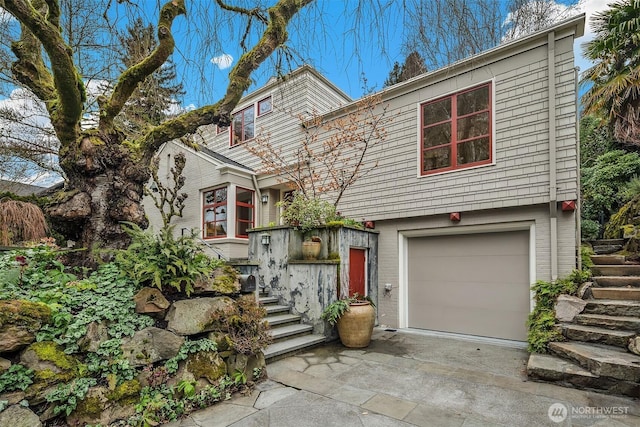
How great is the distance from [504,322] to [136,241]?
5.82 m

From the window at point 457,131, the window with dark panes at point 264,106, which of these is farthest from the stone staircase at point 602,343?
the window with dark panes at point 264,106

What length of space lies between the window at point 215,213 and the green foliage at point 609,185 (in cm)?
932

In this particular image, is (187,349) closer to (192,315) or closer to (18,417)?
(192,315)

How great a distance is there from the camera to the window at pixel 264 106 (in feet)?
33.5

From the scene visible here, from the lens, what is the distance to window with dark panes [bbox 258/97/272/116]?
10211 millimetres

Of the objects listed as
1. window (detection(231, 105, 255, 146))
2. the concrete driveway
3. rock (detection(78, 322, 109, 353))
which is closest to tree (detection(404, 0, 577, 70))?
the concrete driveway

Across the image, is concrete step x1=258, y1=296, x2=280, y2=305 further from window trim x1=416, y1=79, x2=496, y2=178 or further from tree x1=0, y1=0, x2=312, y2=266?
window trim x1=416, y1=79, x2=496, y2=178

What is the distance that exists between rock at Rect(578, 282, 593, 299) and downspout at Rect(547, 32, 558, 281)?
35 centimetres

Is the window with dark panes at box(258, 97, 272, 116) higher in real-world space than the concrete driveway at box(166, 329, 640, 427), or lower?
higher

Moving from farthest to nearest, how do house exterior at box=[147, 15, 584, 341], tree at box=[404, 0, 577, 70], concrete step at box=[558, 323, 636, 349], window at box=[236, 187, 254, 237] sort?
window at box=[236, 187, 254, 237] → house exterior at box=[147, 15, 584, 341] → concrete step at box=[558, 323, 636, 349] → tree at box=[404, 0, 577, 70]

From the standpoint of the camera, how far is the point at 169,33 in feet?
12.3

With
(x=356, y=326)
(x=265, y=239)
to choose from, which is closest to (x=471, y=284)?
(x=356, y=326)

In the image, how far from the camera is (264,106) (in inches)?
409

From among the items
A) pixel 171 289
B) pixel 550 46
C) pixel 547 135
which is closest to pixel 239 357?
pixel 171 289
